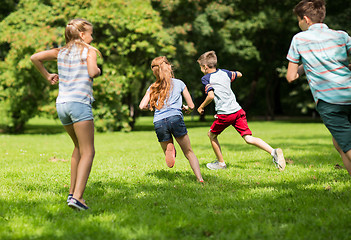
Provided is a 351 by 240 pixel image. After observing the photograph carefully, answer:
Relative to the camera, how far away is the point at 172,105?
5250 millimetres

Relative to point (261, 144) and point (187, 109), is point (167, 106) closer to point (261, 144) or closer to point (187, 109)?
point (187, 109)

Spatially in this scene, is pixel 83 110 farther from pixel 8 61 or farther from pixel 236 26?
pixel 236 26

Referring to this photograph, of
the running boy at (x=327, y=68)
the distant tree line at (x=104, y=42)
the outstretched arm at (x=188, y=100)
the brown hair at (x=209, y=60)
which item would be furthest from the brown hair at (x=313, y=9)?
the distant tree line at (x=104, y=42)

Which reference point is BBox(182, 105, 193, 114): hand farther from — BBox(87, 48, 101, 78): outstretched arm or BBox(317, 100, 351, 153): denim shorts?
BBox(317, 100, 351, 153): denim shorts

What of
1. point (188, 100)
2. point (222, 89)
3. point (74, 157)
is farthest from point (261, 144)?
point (74, 157)

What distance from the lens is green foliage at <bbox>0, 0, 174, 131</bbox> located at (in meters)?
18.6

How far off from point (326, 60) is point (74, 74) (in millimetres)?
2591

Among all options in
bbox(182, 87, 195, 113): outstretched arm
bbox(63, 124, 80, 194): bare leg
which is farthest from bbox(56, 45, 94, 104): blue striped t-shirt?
bbox(182, 87, 195, 113): outstretched arm

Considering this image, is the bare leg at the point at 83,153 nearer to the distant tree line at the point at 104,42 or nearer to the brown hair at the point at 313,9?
the brown hair at the point at 313,9

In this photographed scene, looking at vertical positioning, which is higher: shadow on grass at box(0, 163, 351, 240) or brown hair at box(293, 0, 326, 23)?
brown hair at box(293, 0, 326, 23)

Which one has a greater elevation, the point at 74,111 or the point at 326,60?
the point at 326,60

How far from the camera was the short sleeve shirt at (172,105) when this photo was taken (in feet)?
17.1

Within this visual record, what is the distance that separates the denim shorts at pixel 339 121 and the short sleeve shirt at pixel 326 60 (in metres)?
0.06

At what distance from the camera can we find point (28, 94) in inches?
763
